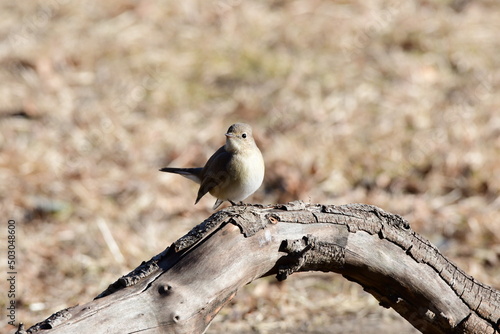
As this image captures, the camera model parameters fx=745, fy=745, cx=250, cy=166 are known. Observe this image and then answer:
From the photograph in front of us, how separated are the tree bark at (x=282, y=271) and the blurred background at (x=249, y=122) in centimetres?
142

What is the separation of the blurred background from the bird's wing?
115cm

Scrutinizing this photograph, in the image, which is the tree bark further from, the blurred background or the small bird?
the blurred background

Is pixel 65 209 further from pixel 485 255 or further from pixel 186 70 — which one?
pixel 485 255

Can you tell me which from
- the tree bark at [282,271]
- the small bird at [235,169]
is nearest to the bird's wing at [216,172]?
the small bird at [235,169]

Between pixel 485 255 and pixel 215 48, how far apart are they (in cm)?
472

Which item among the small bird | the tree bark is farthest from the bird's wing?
the tree bark

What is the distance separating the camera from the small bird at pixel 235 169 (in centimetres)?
460

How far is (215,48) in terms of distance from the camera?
9648 mm

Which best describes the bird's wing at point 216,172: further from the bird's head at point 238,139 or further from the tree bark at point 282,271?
the tree bark at point 282,271

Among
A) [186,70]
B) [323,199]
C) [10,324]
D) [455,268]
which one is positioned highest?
[186,70]

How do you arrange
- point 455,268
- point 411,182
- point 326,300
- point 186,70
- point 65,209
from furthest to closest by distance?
point 186,70
point 411,182
point 65,209
point 326,300
point 455,268

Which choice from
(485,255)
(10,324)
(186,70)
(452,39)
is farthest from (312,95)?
(10,324)

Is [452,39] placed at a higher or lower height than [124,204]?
higher

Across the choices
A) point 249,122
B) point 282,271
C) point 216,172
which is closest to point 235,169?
point 216,172
